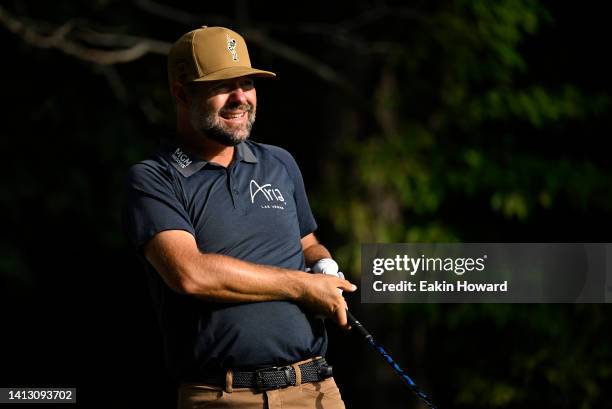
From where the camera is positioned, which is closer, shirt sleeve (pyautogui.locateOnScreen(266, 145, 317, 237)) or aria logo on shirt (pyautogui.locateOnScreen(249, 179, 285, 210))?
aria logo on shirt (pyautogui.locateOnScreen(249, 179, 285, 210))

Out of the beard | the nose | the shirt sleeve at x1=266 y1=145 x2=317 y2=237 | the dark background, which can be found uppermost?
the dark background

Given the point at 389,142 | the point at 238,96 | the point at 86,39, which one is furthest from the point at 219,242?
the point at 86,39

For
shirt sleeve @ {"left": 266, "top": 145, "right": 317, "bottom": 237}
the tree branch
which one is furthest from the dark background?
shirt sleeve @ {"left": 266, "top": 145, "right": 317, "bottom": 237}

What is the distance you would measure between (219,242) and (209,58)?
55cm

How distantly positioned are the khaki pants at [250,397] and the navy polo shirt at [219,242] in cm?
6

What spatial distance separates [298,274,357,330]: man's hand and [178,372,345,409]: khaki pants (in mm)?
241

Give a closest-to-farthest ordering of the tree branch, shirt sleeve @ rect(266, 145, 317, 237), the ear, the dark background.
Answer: the ear → shirt sleeve @ rect(266, 145, 317, 237) → the tree branch → the dark background

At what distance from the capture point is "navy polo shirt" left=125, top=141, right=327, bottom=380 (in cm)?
330

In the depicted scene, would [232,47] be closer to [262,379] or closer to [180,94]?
[180,94]

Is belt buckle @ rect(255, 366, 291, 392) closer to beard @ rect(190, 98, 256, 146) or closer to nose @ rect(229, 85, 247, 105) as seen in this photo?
beard @ rect(190, 98, 256, 146)

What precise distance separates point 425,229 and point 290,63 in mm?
1707

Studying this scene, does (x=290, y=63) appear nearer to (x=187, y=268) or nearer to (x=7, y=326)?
(x=7, y=326)

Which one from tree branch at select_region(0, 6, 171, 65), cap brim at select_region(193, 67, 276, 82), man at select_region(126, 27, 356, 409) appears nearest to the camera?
man at select_region(126, 27, 356, 409)

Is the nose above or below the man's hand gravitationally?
above
